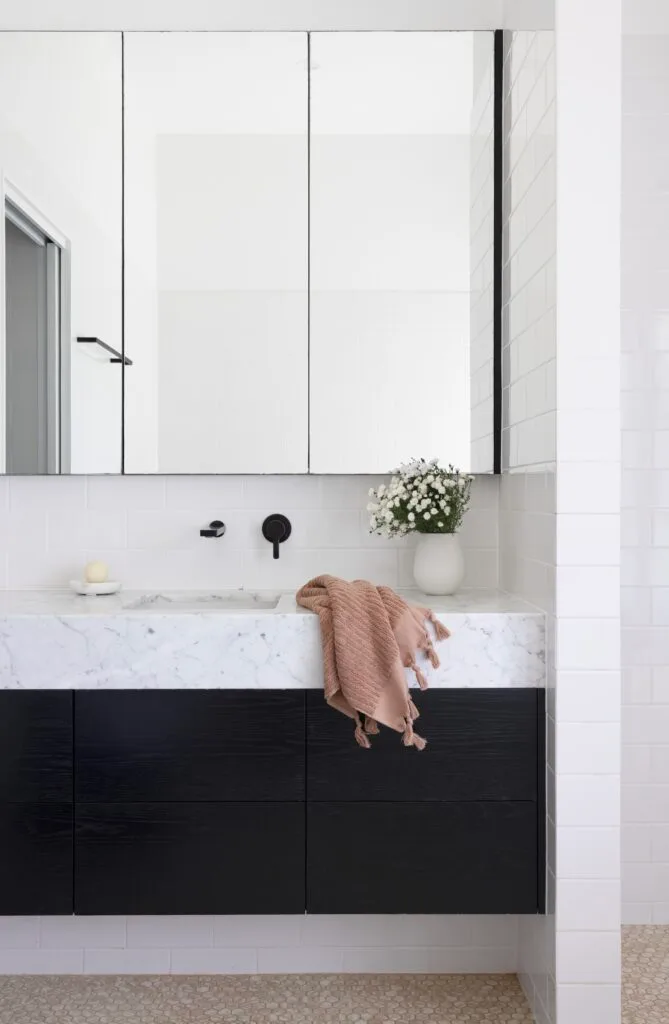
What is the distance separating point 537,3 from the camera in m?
1.94

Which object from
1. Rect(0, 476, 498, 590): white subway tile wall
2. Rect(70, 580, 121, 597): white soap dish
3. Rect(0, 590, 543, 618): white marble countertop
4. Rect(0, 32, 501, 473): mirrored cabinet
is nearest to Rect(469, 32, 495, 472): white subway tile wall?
Rect(0, 32, 501, 473): mirrored cabinet

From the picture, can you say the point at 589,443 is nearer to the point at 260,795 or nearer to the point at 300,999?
the point at 260,795

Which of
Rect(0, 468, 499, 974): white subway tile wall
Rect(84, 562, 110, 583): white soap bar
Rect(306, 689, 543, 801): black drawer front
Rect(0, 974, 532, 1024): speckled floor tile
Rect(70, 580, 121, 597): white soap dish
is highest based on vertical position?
Rect(0, 468, 499, 974): white subway tile wall

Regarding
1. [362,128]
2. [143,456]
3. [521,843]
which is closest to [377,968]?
[521,843]

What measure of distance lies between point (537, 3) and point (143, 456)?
149 cm

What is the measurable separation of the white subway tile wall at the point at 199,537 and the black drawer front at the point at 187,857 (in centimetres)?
72

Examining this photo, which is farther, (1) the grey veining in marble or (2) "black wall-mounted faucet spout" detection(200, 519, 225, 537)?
(2) "black wall-mounted faucet spout" detection(200, 519, 225, 537)

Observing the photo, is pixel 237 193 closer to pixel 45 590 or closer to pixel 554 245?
pixel 554 245

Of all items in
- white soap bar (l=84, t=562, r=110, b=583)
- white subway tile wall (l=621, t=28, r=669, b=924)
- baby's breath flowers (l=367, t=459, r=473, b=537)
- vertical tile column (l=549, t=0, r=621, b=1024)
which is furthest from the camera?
white subway tile wall (l=621, t=28, r=669, b=924)

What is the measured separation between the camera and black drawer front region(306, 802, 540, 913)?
73.9 inches

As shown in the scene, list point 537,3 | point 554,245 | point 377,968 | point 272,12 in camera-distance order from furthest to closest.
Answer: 1. point 272,12
2. point 377,968
3. point 537,3
4. point 554,245

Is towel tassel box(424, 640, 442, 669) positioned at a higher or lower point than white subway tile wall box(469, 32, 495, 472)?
Answer: lower

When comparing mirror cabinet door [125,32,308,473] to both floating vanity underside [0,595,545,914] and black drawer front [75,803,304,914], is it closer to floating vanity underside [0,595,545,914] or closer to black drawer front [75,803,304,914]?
floating vanity underside [0,595,545,914]

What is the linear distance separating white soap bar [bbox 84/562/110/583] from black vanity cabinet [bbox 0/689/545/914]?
18.5 inches
